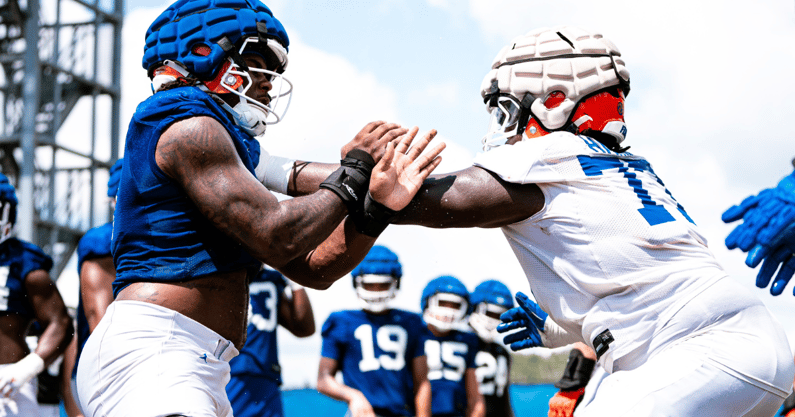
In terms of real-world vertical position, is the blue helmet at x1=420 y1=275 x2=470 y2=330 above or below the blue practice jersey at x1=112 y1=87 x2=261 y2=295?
below

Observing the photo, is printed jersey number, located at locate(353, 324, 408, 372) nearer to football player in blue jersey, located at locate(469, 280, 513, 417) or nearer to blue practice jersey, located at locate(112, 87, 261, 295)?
football player in blue jersey, located at locate(469, 280, 513, 417)

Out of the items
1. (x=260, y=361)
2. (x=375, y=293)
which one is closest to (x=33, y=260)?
(x=260, y=361)

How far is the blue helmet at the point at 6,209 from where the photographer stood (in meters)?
5.84

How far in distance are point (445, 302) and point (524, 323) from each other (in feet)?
10.8

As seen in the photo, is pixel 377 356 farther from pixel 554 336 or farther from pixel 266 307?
pixel 554 336

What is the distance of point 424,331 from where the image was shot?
20.9 feet

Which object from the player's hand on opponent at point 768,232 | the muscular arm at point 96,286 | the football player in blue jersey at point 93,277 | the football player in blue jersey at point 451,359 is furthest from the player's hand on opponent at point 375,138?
the football player in blue jersey at point 451,359

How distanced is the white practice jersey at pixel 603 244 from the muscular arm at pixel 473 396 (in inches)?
155

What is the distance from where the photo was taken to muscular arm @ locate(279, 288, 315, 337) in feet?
19.9

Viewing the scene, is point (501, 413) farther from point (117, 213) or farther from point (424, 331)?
point (117, 213)

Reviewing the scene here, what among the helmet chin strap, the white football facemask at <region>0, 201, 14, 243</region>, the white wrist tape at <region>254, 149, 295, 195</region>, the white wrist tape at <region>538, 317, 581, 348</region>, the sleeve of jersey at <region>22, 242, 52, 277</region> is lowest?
the sleeve of jersey at <region>22, 242, 52, 277</region>

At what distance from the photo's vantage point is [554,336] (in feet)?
12.5

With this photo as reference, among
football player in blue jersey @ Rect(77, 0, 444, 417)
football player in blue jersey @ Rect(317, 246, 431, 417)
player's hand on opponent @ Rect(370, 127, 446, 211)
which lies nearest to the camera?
football player in blue jersey @ Rect(77, 0, 444, 417)

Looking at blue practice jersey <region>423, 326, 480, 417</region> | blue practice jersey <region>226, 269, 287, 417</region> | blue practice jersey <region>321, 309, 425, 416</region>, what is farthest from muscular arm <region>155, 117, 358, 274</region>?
blue practice jersey <region>423, 326, 480, 417</region>
